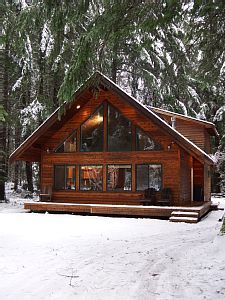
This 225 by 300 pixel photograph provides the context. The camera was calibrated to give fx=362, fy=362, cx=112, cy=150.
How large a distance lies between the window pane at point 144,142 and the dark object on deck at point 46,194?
14.8 feet

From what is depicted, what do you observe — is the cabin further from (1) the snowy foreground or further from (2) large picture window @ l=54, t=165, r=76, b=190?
(1) the snowy foreground

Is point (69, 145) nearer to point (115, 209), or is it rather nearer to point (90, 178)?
point (90, 178)

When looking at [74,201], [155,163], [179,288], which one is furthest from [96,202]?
[179,288]

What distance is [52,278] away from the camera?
5.73m

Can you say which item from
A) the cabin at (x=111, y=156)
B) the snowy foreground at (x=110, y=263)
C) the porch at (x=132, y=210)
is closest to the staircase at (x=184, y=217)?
the porch at (x=132, y=210)

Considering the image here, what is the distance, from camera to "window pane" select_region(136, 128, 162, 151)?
15440mm

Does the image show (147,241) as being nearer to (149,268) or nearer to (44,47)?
(149,268)

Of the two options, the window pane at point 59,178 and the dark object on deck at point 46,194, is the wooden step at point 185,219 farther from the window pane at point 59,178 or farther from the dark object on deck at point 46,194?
the dark object on deck at point 46,194

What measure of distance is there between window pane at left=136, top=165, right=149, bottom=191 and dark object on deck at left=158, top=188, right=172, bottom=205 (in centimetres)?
81

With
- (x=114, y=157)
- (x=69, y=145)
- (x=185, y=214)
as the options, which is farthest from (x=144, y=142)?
(x=185, y=214)

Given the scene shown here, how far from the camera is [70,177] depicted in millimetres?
16641

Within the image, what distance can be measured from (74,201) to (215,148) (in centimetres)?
1401

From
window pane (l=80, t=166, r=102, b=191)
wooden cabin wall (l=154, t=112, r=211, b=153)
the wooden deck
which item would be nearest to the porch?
the wooden deck

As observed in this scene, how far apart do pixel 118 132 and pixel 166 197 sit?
357cm
